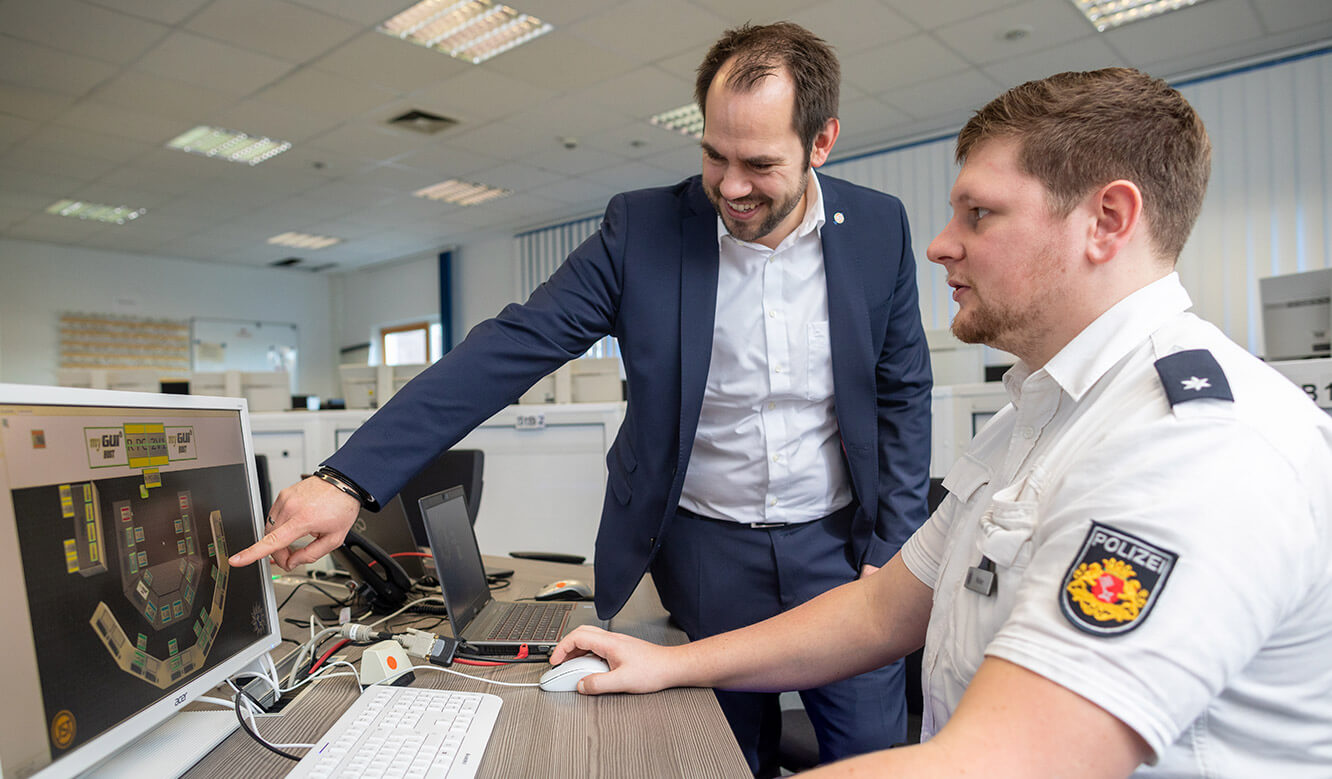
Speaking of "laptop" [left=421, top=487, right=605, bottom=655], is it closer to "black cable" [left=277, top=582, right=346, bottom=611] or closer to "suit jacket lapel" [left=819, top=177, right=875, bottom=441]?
"black cable" [left=277, top=582, right=346, bottom=611]

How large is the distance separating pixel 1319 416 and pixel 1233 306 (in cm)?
494

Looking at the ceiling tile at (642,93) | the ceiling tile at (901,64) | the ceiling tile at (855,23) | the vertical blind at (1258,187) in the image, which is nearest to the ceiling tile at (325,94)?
the ceiling tile at (642,93)

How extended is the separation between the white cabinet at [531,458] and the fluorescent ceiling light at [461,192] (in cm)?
353

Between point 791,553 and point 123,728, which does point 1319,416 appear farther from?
point 123,728

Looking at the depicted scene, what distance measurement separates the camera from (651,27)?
3.82 m

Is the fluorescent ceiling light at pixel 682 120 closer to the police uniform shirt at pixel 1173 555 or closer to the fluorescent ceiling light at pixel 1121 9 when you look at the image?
the fluorescent ceiling light at pixel 1121 9

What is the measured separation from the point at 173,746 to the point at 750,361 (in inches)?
36.9

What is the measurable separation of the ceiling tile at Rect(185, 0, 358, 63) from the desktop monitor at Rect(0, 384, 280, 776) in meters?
3.33

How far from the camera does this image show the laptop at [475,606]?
1.21 meters

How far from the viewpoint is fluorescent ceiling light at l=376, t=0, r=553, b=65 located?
377cm

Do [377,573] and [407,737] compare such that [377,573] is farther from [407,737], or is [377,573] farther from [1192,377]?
[1192,377]

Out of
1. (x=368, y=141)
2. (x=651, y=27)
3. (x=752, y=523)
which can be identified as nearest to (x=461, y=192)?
(x=368, y=141)

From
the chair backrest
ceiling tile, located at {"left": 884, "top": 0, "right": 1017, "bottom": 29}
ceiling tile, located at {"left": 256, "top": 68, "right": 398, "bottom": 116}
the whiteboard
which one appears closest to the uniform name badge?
the chair backrest

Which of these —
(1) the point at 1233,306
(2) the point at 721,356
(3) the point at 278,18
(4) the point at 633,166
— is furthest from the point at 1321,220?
(3) the point at 278,18
